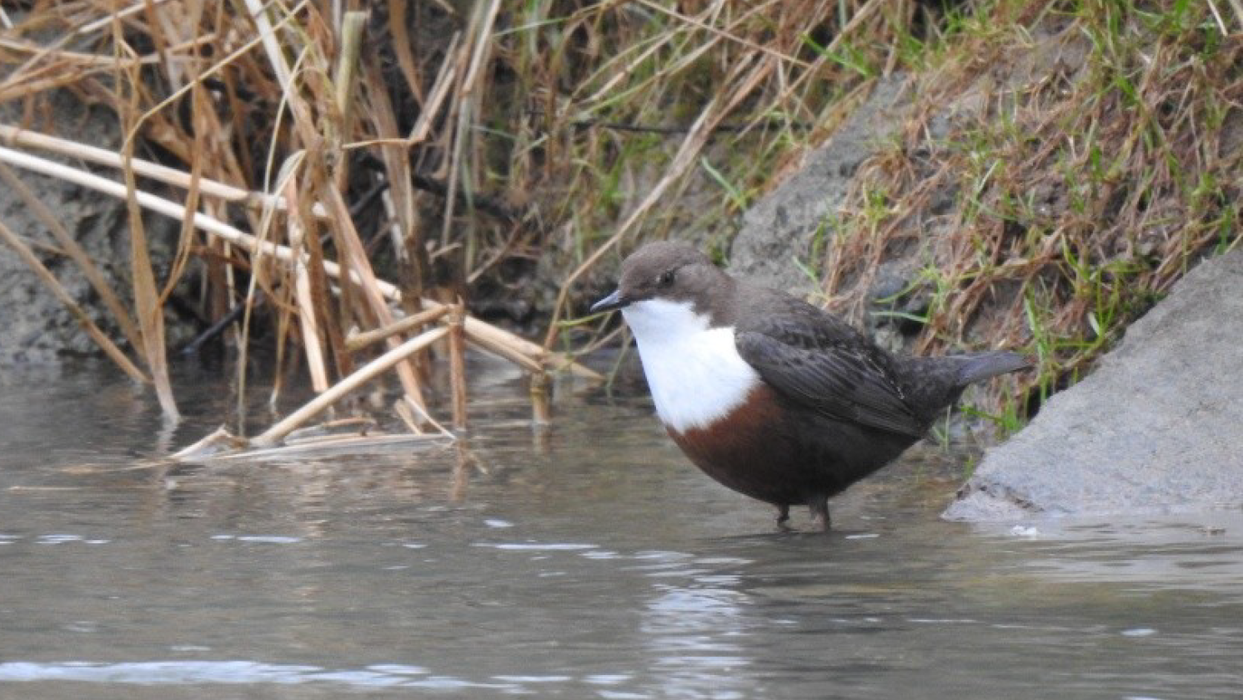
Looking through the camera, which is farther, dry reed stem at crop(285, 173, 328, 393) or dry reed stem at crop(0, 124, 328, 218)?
dry reed stem at crop(0, 124, 328, 218)

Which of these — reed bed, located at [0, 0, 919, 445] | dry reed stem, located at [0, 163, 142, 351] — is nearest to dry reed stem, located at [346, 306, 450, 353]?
reed bed, located at [0, 0, 919, 445]

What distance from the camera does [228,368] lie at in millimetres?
7258

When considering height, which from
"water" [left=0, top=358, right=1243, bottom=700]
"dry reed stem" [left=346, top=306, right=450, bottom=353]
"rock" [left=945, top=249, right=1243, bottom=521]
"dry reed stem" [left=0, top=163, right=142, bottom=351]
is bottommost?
"water" [left=0, top=358, right=1243, bottom=700]

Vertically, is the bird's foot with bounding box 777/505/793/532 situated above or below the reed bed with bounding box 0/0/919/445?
below

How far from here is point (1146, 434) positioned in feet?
14.2

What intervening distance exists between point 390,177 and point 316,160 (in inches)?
46.1

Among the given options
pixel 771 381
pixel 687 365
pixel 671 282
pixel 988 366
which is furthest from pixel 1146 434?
pixel 671 282

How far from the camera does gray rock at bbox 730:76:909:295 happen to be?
6.04 meters

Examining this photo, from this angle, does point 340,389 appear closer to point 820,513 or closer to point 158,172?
point 158,172

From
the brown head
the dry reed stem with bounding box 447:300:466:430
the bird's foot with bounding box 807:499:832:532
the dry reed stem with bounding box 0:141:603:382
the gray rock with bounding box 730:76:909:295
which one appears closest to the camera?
the bird's foot with bounding box 807:499:832:532

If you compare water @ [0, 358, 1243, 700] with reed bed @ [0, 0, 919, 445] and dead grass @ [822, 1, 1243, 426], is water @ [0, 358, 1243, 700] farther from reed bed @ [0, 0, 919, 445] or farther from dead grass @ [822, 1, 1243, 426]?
reed bed @ [0, 0, 919, 445]

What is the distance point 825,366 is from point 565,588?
1.29 m

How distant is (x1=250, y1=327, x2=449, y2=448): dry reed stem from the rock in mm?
1777

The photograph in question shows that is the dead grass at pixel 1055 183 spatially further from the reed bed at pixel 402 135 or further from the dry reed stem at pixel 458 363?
the dry reed stem at pixel 458 363
